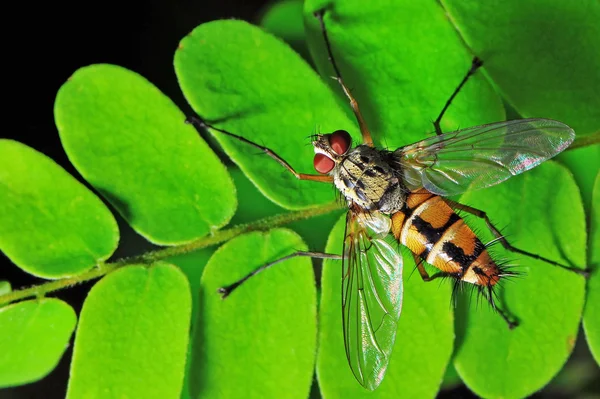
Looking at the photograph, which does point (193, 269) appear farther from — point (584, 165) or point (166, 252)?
point (584, 165)

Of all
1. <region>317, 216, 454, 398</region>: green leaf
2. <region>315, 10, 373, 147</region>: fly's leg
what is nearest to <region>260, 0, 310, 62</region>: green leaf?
<region>315, 10, 373, 147</region>: fly's leg

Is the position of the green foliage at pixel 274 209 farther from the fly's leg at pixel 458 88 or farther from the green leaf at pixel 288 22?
the green leaf at pixel 288 22

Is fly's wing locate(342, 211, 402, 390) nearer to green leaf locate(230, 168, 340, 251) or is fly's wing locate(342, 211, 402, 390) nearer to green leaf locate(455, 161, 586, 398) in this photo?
green leaf locate(230, 168, 340, 251)

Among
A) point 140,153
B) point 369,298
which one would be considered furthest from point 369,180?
point 140,153

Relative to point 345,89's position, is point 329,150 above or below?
below

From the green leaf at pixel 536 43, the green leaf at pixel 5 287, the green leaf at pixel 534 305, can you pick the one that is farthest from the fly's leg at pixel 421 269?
the green leaf at pixel 5 287

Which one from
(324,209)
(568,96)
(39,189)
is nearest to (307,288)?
(324,209)

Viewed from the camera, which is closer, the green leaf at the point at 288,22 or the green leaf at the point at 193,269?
the green leaf at the point at 193,269
